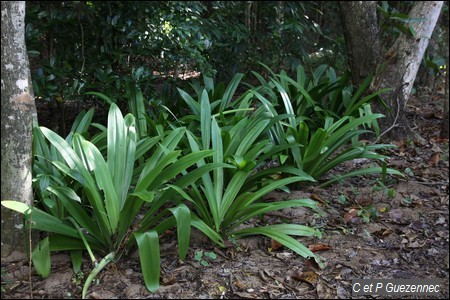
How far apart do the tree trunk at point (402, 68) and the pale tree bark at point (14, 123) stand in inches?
127

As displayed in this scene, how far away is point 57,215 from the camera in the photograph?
285 cm

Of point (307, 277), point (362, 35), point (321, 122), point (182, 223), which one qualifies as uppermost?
point (362, 35)

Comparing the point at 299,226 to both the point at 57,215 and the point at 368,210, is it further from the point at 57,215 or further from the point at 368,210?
the point at 57,215

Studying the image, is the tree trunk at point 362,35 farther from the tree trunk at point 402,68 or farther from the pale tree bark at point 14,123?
the pale tree bark at point 14,123

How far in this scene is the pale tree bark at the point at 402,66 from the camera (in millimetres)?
4676

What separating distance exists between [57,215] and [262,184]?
50.5 inches

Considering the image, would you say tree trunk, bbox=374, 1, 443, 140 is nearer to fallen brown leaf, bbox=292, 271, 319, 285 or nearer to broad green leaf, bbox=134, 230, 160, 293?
fallen brown leaf, bbox=292, 271, 319, 285

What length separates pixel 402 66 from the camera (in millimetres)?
4777

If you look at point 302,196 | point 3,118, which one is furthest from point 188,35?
point 3,118

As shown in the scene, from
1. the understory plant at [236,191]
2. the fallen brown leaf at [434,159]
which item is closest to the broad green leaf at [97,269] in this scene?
the understory plant at [236,191]

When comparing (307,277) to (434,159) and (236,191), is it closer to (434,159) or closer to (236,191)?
(236,191)

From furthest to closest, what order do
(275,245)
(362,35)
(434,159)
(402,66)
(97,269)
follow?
(362,35) < (402,66) < (434,159) < (275,245) < (97,269)

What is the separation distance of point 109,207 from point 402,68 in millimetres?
3258

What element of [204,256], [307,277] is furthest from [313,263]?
[204,256]
